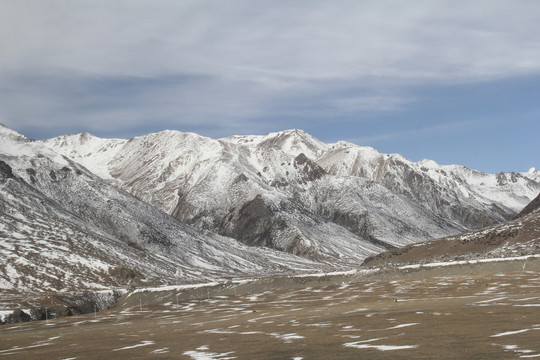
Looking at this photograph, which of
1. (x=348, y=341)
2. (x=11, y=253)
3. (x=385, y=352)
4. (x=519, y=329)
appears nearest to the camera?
(x=385, y=352)

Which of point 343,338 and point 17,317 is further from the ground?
point 343,338

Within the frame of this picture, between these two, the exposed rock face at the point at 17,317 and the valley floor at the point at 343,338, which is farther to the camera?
the exposed rock face at the point at 17,317

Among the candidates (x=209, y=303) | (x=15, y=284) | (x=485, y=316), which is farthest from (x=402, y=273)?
(x=15, y=284)

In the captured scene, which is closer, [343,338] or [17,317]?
[343,338]

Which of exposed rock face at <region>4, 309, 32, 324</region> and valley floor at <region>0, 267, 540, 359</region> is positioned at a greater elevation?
valley floor at <region>0, 267, 540, 359</region>

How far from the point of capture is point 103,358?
145 ft

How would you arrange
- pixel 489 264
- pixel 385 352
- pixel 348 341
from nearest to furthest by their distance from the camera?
pixel 385 352 < pixel 348 341 < pixel 489 264

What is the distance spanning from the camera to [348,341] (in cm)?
4231

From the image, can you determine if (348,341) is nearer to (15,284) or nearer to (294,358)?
→ (294,358)

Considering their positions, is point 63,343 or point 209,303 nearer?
point 63,343

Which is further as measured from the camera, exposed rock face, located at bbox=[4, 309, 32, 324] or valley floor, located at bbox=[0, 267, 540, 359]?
exposed rock face, located at bbox=[4, 309, 32, 324]

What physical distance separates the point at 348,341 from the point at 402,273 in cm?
9663

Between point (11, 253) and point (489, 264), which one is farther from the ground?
point (11, 253)

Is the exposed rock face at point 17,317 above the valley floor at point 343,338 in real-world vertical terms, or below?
below
